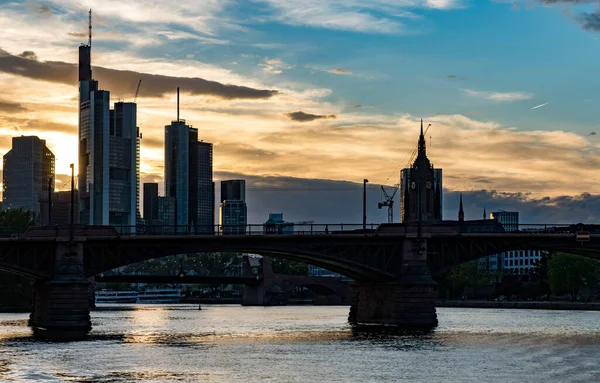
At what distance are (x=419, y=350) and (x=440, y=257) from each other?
121ft

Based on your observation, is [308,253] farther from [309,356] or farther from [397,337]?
[309,356]

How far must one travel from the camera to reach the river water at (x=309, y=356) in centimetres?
7869

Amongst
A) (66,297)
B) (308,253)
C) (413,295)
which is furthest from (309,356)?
(413,295)

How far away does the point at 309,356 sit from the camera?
314 ft

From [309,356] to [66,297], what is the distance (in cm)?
3745

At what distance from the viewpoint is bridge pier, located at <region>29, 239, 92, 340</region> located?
122m

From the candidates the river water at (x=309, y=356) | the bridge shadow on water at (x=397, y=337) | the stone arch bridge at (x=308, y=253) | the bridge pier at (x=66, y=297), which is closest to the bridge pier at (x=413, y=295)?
the stone arch bridge at (x=308, y=253)

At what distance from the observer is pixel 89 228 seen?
12706cm

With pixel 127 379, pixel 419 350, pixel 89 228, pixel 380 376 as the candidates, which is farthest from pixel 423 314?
pixel 127 379

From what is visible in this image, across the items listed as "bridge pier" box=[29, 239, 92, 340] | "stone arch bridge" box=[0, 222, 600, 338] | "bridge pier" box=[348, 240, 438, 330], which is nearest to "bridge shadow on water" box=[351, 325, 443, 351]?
"bridge pier" box=[348, 240, 438, 330]

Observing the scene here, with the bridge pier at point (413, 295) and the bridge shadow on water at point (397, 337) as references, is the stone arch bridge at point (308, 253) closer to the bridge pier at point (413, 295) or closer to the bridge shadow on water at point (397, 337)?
the bridge pier at point (413, 295)

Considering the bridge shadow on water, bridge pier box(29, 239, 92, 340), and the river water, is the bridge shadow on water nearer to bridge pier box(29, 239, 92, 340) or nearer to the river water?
the river water

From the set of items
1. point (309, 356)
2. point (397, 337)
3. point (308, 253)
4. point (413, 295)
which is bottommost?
point (309, 356)

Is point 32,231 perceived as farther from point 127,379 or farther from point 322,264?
point 127,379
